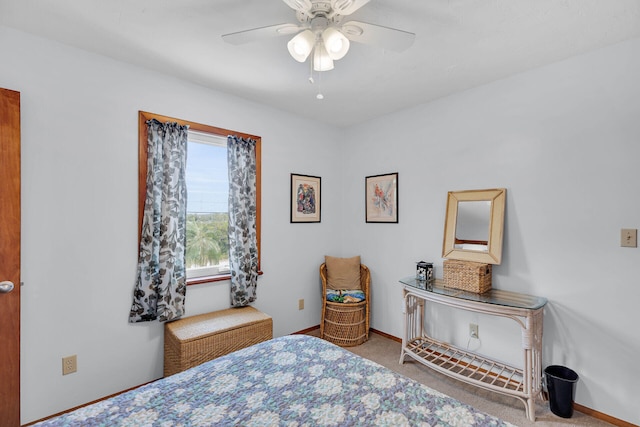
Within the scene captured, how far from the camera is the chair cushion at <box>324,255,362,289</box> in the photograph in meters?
3.46

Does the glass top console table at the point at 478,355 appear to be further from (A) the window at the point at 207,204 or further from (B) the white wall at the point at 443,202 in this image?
(A) the window at the point at 207,204

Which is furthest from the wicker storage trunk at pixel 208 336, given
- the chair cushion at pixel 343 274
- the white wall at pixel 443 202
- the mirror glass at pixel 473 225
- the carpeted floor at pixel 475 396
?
the mirror glass at pixel 473 225

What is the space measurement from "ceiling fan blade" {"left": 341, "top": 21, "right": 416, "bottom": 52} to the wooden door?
78.8 inches

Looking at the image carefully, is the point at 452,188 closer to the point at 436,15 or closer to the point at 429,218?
the point at 429,218

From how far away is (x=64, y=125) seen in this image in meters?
2.06

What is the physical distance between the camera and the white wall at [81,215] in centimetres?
194

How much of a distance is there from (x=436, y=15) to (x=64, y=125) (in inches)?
97.1

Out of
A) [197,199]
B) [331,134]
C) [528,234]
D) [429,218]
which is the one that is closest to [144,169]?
[197,199]

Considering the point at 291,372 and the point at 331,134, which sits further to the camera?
the point at 331,134

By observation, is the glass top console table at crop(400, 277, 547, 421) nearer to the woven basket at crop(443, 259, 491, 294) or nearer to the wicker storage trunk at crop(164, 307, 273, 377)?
the woven basket at crop(443, 259, 491, 294)

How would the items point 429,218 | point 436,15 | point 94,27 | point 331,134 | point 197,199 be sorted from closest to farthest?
point 436,15, point 94,27, point 197,199, point 429,218, point 331,134

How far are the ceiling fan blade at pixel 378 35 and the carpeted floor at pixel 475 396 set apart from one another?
2.48m

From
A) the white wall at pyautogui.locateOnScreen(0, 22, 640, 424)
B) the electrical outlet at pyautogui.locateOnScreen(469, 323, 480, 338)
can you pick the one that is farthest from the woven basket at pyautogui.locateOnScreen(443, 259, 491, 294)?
the electrical outlet at pyautogui.locateOnScreen(469, 323, 480, 338)

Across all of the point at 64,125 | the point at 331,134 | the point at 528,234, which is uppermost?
the point at 331,134
